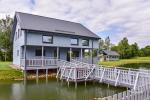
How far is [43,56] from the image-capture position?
25344 millimetres

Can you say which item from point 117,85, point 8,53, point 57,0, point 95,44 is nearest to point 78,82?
point 117,85

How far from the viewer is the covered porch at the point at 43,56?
2253cm

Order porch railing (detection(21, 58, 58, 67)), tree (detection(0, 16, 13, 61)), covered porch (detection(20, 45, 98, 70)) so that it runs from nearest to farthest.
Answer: porch railing (detection(21, 58, 58, 67)) → covered porch (detection(20, 45, 98, 70)) → tree (detection(0, 16, 13, 61))

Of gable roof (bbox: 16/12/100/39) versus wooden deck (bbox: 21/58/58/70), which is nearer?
wooden deck (bbox: 21/58/58/70)

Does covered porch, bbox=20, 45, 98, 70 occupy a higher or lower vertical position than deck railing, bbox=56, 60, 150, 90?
higher

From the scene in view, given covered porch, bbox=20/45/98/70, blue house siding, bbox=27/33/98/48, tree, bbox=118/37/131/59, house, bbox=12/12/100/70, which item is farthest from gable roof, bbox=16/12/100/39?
tree, bbox=118/37/131/59

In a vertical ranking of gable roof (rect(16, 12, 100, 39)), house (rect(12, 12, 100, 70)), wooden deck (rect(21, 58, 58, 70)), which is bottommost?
wooden deck (rect(21, 58, 58, 70))

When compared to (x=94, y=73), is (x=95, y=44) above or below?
above

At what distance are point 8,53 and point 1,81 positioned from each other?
91.3ft

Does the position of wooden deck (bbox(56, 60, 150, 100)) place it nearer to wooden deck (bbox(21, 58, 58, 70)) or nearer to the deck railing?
the deck railing

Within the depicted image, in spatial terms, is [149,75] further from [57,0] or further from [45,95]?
[57,0]

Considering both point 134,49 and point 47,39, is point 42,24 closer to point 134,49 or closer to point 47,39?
point 47,39

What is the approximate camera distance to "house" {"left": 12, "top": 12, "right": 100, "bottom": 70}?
75.6ft

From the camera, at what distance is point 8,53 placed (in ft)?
154
